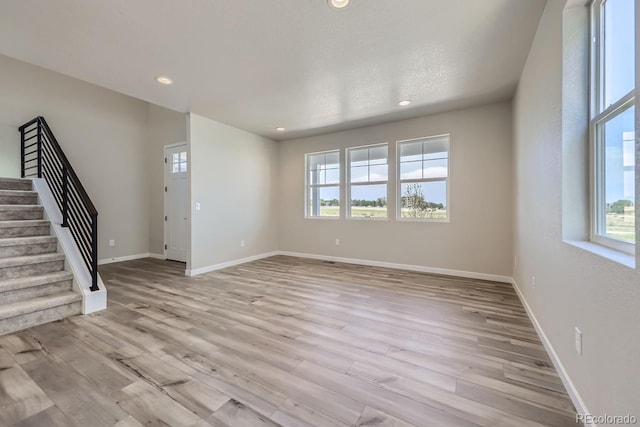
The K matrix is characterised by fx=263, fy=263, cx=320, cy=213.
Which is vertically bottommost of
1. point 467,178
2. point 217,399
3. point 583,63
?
point 217,399

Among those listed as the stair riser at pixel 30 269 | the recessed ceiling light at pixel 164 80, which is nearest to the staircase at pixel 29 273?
the stair riser at pixel 30 269

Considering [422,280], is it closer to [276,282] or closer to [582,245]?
[276,282]

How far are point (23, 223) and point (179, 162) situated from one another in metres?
2.71

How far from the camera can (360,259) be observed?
5.05 meters

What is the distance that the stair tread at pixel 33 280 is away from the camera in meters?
2.45

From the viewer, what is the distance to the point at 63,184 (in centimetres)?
318

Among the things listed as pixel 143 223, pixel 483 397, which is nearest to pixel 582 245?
pixel 483 397

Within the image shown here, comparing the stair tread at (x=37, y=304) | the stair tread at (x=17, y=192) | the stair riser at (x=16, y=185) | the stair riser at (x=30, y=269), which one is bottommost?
the stair tread at (x=37, y=304)

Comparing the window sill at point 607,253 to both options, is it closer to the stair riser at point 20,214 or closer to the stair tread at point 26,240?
the stair tread at point 26,240

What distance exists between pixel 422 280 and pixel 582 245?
102 inches

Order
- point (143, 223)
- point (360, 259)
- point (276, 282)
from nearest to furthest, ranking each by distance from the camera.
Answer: point (276, 282), point (360, 259), point (143, 223)

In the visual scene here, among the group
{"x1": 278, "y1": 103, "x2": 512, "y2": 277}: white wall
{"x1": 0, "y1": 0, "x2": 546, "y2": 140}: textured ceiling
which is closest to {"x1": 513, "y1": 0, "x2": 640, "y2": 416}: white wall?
{"x1": 0, "y1": 0, "x2": 546, "y2": 140}: textured ceiling

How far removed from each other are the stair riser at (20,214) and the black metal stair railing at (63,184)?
23cm

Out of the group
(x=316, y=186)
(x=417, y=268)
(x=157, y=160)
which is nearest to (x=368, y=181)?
(x=316, y=186)
